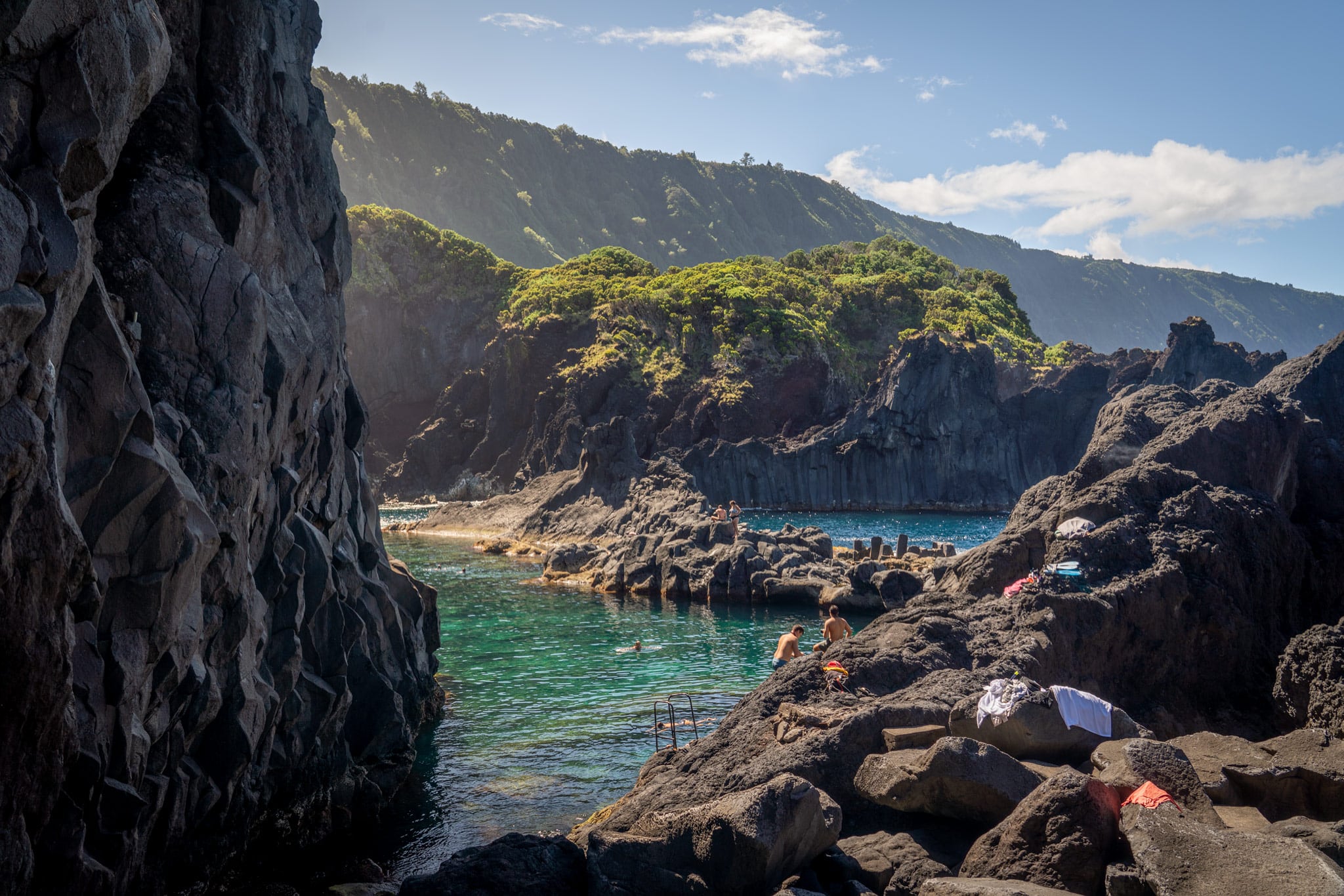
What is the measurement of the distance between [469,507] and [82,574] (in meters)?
69.4

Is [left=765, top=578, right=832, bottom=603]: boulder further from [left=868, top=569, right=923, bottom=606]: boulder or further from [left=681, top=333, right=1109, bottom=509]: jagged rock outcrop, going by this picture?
[left=681, top=333, right=1109, bottom=509]: jagged rock outcrop

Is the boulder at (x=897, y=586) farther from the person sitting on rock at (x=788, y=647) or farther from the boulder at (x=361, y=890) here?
the boulder at (x=361, y=890)

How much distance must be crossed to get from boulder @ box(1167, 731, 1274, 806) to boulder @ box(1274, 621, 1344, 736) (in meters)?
2.06

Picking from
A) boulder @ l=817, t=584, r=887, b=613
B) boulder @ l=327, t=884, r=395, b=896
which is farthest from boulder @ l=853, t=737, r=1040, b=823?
boulder @ l=817, t=584, r=887, b=613

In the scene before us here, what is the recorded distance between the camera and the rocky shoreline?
31.2 ft

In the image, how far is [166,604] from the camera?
11.9m

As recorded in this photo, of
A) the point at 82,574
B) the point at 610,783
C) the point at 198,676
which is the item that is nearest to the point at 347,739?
the point at 610,783

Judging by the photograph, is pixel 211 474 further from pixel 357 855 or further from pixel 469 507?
pixel 469 507

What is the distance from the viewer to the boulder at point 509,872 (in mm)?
10617

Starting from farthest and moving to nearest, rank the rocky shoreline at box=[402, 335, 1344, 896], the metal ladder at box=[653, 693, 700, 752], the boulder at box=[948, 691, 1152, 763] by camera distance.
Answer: the metal ladder at box=[653, 693, 700, 752] → the boulder at box=[948, 691, 1152, 763] → the rocky shoreline at box=[402, 335, 1344, 896]

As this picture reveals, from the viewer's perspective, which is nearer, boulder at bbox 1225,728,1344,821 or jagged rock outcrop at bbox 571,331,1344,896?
boulder at bbox 1225,728,1344,821

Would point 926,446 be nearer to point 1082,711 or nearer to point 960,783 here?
point 1082,711

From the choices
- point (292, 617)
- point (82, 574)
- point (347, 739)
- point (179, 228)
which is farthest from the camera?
point (347, 739)

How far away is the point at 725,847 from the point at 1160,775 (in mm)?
4714
